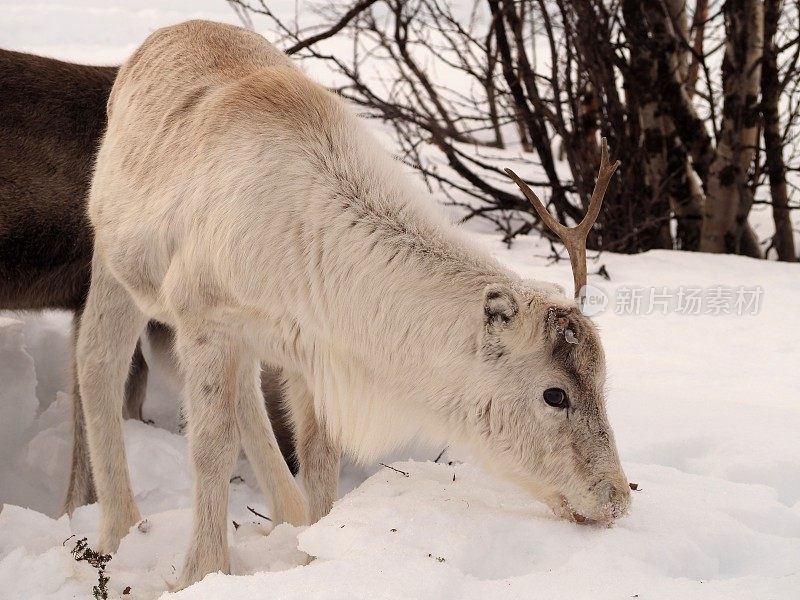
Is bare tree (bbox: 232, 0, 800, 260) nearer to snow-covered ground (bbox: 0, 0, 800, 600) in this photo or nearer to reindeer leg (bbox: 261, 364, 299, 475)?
snow-covered ground (bbox: 0, 0, 800, 600)

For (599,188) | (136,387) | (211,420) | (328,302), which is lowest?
(136,387)

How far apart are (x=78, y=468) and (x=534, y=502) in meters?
2.37

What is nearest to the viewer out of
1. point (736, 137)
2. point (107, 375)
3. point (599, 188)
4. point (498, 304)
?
Result: point (498, 304)

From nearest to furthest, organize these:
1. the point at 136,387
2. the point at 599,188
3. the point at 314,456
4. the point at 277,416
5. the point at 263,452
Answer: the point at 599,188
the point at 314,456
the point at 263,452
the point at 277,416
the point at 136,387

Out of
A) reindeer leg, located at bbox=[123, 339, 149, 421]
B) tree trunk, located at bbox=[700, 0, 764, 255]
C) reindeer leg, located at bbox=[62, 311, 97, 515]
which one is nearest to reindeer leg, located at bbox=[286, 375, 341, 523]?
reindeer leg, located at bbox=[62, 311, 97, 515]

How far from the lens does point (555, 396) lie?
268 centimetres

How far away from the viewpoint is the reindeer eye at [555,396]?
8.78 feet

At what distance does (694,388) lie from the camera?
424 centimetres

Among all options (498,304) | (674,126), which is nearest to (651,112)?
(674,126)

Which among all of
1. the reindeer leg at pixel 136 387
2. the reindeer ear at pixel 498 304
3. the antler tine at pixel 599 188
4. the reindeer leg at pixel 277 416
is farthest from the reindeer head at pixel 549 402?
the reindeer leg at pixel 136 387

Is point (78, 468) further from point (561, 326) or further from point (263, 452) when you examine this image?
point (561, 326)

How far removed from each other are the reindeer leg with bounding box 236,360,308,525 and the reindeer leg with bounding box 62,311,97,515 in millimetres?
1014

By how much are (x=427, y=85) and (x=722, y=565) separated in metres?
5.86

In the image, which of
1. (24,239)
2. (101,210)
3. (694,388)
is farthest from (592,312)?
(24,239)
